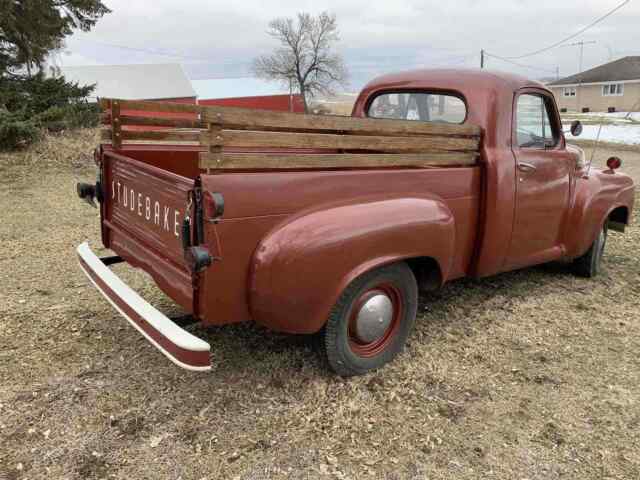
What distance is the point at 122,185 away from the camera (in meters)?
3.10

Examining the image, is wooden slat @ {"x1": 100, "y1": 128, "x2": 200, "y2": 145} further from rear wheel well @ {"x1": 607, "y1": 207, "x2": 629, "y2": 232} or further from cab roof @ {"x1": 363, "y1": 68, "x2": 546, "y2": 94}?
rear wheel well @ {"x1": 607, "y1": 207, "x2": 629, "y2": 232}

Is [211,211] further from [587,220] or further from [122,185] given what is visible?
[587,220]

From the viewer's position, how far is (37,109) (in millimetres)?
11484

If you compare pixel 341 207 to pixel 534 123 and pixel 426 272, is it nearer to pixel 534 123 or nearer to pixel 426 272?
pixel 426 272

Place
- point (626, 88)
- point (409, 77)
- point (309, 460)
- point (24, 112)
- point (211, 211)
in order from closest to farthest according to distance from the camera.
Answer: point (211, 211) < point (309, 460) < point (409, 77) < point (24, 112) < point (626, 88)

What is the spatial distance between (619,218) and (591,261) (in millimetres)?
630

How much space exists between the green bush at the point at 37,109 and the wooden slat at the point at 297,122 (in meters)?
8.63

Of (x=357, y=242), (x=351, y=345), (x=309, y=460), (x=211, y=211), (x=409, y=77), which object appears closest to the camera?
(x=211, y=211)

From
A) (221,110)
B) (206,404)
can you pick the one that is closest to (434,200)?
(221,110)

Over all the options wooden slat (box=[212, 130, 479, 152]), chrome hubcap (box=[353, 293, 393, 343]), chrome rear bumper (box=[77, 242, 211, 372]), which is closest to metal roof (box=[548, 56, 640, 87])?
wooden slat (box=[212, 130, 479, 152])

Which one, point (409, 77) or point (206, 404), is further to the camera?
point (409, 77)

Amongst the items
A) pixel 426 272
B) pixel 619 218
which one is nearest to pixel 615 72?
pixel 619 218

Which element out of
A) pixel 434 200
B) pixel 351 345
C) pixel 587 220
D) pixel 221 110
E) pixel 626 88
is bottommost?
pixel 351 345

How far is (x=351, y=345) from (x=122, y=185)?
1.63m
